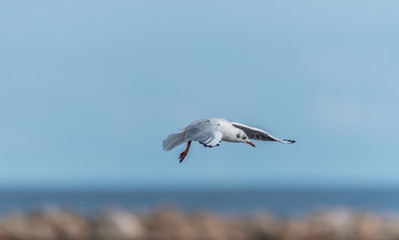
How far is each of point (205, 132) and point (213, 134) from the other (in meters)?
0.15

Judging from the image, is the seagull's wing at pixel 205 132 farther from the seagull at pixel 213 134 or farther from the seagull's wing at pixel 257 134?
the seagull's wing at pixel 257 134

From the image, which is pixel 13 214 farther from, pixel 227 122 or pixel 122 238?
pixel 227 122

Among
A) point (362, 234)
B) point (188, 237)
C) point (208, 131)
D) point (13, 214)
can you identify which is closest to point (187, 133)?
point (208, 131)

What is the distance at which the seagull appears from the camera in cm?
812

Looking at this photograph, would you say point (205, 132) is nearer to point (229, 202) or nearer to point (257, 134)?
point (257, 134)

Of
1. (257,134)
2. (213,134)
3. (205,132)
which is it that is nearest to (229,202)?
(257,134)

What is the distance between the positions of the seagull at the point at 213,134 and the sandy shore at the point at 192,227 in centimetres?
468

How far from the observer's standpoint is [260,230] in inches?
565

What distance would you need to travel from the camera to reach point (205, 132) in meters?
8.28

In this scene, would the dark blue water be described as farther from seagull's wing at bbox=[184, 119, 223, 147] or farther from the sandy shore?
seagull's wing at bbox=[184, 119, 223, 147]

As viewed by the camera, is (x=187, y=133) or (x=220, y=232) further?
(x=220, y=232)

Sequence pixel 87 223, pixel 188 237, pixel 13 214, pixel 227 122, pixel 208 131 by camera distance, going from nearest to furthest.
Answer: pixel 208 131, pixel 227 122, pixel 188 237, pixel 87 223, pixel 13 214

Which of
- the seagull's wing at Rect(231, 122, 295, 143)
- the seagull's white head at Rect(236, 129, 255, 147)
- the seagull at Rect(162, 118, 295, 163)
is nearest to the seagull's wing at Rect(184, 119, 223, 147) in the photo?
the seagull at Rect(162, 118, 295, 163)

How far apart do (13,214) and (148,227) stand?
3.90m
